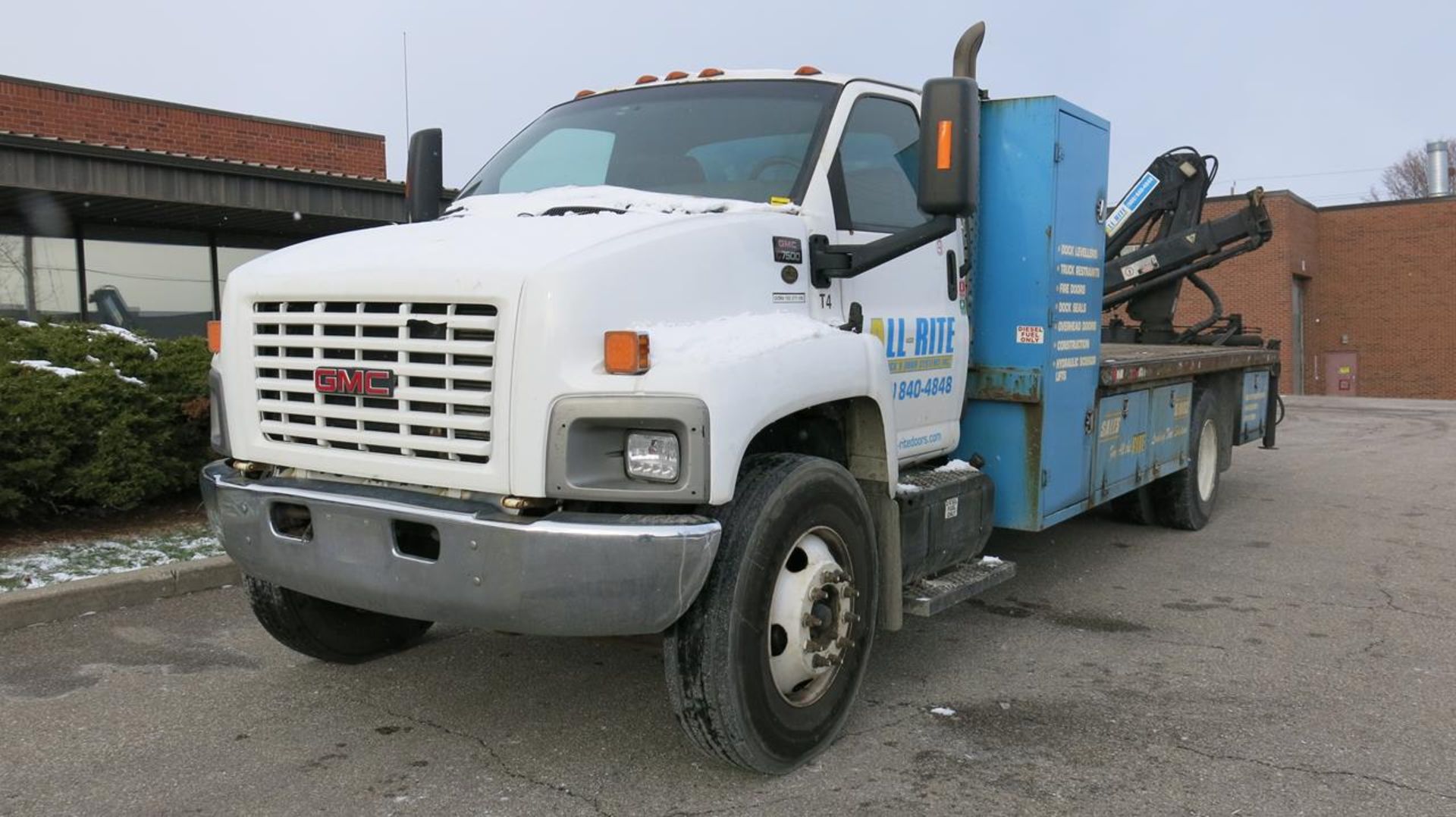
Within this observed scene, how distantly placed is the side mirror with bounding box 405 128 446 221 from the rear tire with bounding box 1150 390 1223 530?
18.0 feet

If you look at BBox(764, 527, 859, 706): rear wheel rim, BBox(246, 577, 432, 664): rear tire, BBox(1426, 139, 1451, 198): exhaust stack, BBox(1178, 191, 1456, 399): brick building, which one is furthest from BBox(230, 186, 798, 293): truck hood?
BBox(1426, 139, 1451, 198): exhaust stack

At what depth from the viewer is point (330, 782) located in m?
3.62

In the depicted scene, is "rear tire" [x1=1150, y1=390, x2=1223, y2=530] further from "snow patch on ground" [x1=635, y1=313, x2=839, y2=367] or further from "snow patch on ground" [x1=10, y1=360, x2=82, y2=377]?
"snow patch on ground" [x1=10, y1=360, x2=82, y2=377]

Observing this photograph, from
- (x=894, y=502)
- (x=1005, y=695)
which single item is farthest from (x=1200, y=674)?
(x=894, y=502)

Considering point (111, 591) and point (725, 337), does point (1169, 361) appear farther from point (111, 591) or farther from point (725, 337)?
point (111, 591)

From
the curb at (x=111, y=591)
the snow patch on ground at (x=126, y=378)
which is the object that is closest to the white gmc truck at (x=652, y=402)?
the curb at (x=111, y=591)

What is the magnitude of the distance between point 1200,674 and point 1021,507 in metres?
1.05

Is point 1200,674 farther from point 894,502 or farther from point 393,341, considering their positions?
point 393,341

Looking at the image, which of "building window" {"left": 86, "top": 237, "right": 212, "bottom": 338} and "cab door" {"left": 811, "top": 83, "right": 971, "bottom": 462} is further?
"building window" {"left": 86, "top": 237, "right": 212, "bottom": 338}

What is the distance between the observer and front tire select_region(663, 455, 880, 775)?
3.34 metres

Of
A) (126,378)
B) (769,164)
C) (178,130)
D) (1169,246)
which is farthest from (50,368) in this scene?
(178,130)

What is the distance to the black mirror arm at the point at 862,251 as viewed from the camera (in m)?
4.06

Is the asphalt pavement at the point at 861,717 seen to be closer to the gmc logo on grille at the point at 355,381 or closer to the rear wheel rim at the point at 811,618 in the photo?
the rear wheel rim at the point at 811,618

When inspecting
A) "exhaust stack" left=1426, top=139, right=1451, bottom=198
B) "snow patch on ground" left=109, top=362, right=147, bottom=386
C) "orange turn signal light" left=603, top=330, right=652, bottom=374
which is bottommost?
"snow patch on ground" left=109, top=362, right=147, bottom=386
